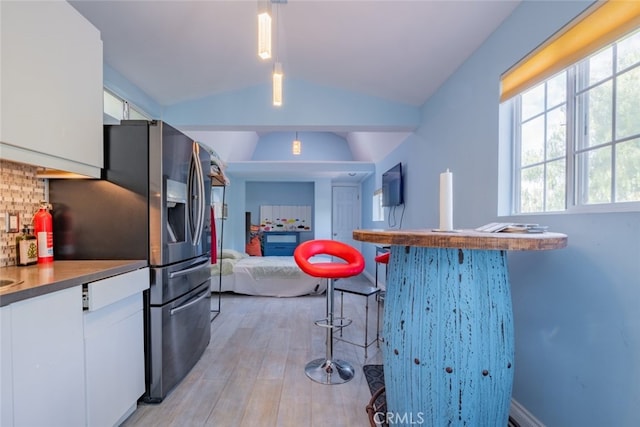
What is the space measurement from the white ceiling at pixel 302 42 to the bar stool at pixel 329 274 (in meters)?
1.58

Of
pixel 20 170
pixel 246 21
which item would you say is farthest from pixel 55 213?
pixel 246 21

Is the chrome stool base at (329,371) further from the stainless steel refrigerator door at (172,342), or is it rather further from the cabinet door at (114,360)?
the cabinet door at (114,360)

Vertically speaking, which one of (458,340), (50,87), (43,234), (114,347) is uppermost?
(50,87)

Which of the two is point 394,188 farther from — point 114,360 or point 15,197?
point 15,197

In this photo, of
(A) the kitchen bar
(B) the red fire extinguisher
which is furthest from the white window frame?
(A) the kitchen bar

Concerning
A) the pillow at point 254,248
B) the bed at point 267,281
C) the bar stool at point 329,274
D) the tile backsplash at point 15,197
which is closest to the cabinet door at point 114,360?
the tile backsplash at point 15,197

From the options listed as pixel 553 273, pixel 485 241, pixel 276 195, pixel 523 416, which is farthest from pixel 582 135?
pixel 276 195

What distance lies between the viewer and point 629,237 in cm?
105

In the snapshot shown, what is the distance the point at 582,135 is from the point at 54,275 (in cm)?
238

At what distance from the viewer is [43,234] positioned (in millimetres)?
1538

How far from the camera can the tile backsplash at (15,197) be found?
4.76 feet

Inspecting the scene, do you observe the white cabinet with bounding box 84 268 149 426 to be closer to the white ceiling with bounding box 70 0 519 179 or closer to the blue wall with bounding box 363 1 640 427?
the white ceiling with bounding box 70 0 519 179

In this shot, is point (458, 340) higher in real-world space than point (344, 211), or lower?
lower

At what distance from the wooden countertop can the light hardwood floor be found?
877 mm
